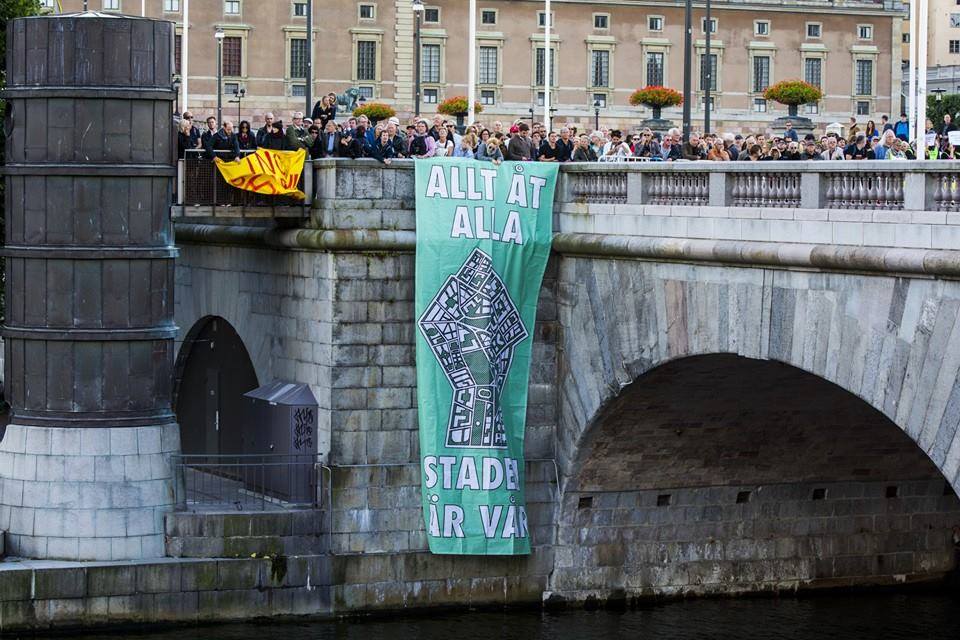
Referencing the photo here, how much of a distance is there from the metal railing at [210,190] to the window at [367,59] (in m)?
78.0

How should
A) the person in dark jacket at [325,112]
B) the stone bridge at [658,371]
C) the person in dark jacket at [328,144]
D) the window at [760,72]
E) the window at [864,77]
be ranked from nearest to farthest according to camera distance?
the stone bridge at [658,371] < the person in dark jacket at [328,144] < the person in dark jacket at [325,112] < the window at [760,72] < the window at [864,77]

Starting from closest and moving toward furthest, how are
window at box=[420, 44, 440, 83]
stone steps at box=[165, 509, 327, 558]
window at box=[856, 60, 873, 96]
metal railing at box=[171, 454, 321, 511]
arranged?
stone steps at box=[165, 509, 327, 558]
metal railing at box=[171, 454, 321, 511]
window at box=[420, 44, 440, 83]
window at box=[856, 60, 873, 96]

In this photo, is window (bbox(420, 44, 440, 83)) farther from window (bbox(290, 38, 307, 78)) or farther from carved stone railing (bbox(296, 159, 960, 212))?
carved stone railing (bbox(296, 159, 960, 212))

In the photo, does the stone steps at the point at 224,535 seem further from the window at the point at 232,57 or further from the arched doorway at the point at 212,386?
the window at the point at 232,57

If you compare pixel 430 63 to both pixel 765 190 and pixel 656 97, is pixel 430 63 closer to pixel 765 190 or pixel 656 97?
pixel 656 97

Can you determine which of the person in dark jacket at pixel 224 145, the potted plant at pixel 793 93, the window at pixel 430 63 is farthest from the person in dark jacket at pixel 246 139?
the window at pixel 430 63

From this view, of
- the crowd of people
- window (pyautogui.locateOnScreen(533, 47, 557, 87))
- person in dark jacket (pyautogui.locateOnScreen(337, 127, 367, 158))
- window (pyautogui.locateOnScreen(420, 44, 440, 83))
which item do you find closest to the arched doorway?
the crowd of people

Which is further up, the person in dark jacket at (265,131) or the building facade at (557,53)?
the building facade at (557,53)

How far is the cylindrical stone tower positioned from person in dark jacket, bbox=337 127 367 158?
287 centimetres

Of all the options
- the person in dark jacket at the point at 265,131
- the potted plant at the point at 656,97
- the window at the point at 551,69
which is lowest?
the person in dark jacket at the point at 265,131

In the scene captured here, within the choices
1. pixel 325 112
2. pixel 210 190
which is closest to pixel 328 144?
pixel 325 112

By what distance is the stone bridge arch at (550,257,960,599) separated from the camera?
31734 millimetres

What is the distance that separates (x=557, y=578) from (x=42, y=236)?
32.0ft

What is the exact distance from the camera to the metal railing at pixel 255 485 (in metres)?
34.8
